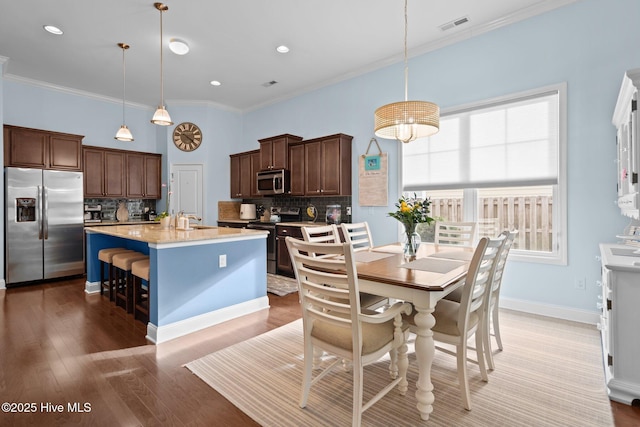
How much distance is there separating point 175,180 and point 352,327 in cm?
577

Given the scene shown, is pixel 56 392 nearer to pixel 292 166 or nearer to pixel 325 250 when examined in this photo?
pixel 325 250

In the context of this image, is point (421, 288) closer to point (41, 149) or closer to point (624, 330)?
point (624, 330)

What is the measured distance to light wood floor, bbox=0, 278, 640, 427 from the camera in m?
1.79

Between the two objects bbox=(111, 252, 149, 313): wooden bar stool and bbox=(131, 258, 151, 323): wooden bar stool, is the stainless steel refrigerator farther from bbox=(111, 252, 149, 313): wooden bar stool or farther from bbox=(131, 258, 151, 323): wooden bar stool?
bbox=(131, 258, 151, 323): wooden bar stool

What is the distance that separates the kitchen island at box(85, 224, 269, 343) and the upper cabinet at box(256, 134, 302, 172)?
2.18 meters

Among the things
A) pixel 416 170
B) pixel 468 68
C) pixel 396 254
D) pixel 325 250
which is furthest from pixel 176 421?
pixel 468 68

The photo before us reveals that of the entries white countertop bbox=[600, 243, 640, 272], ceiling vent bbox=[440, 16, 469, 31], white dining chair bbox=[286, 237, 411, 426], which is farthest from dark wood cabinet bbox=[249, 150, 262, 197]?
white countertop bbox=[600, 243, 640, 272]

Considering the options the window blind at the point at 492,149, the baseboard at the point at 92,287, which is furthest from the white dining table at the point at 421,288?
the baseboard at the point at 92,287

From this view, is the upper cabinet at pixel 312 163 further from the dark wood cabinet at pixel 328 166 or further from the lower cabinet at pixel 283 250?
the lower cabinet at pixel 283 250

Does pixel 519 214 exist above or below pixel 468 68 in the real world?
below

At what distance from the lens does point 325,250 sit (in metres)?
1.56

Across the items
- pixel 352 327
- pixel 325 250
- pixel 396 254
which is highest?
pixel 325 250

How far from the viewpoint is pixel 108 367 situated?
2316 mm

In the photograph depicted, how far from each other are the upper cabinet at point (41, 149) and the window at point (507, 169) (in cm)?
541
